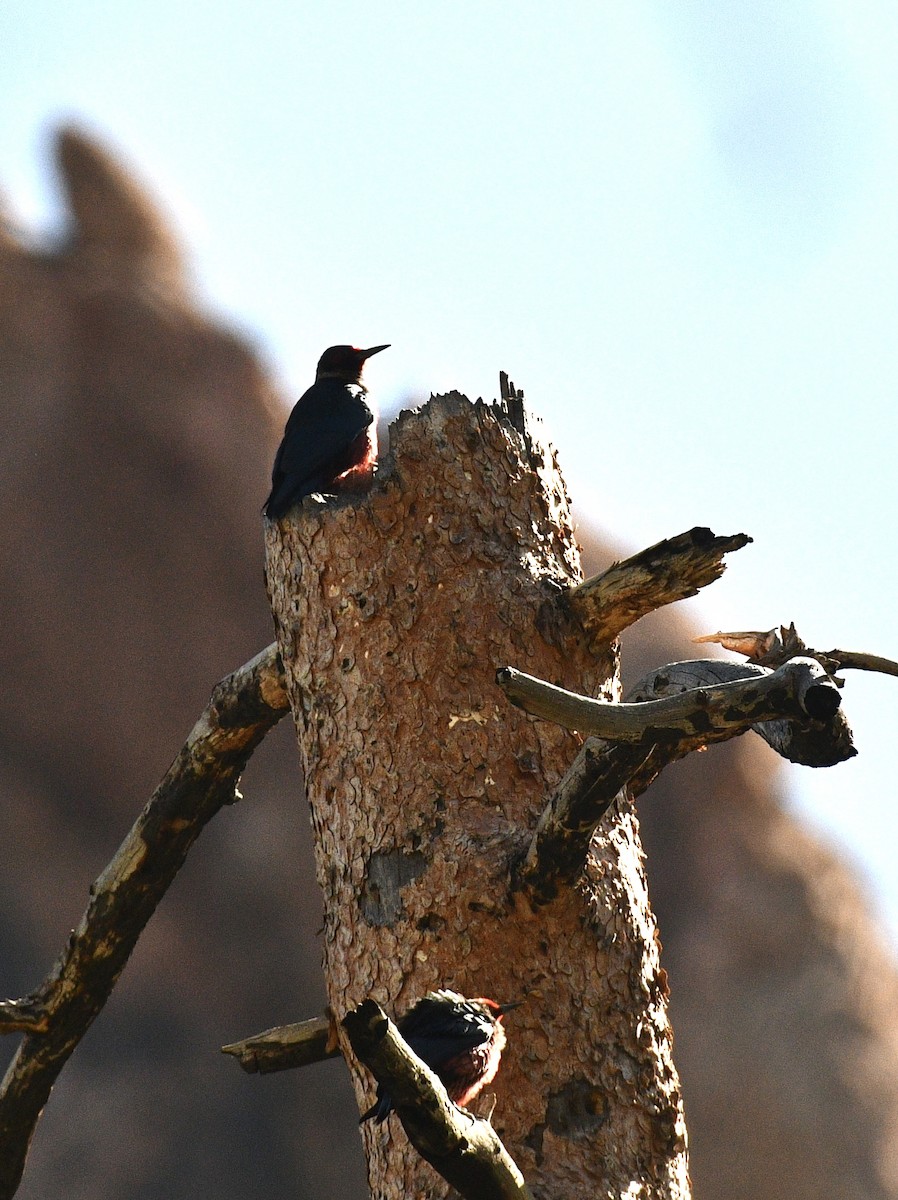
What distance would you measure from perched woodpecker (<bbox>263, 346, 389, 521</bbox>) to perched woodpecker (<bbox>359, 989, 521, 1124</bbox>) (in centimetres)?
128

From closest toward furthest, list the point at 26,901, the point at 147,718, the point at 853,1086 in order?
the point at 853,1086
the point at 26,901
the point at 147,718

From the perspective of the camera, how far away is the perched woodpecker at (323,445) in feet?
11.2

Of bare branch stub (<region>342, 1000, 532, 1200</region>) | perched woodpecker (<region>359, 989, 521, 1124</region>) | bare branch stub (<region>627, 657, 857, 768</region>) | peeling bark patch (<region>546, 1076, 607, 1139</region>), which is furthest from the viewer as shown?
peeling bark patch (<region>546, 1076, 607, 1139</region>)

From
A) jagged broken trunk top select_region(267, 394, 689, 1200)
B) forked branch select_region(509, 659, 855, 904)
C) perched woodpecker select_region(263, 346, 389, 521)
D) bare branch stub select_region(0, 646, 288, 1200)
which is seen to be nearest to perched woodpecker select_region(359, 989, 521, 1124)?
jagged broken trunk top select_region(267, 394, 689, 1200)

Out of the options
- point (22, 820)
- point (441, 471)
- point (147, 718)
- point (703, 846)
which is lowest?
point (441, 471)

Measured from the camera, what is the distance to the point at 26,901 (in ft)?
50.9

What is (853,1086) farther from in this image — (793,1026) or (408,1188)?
(408,1188)

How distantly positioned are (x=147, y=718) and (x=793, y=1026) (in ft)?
26.1

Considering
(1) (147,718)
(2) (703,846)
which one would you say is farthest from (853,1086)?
(1) (147,718)

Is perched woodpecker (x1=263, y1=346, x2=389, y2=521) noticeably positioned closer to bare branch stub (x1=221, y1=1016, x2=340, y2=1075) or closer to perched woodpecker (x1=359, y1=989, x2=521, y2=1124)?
bare branch stub (x1=221, y1=1016, x2=340, y2=1075)

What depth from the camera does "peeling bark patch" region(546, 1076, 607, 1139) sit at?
2531mm

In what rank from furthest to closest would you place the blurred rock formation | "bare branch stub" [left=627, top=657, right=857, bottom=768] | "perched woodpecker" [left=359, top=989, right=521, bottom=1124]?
the blurred rock formation < "perched woodpecker" [left=359, top=989, right=521, bottom=1124] < "bare branch stub" [left=627, top=657, right=857, bottom=768]

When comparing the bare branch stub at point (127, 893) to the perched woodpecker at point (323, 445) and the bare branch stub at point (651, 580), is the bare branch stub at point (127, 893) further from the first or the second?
the bare branch stub at point (651, 580)

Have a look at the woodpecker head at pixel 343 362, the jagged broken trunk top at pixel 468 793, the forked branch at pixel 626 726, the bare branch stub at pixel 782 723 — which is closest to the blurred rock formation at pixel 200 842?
the woodpecker head at pixel 343 362
